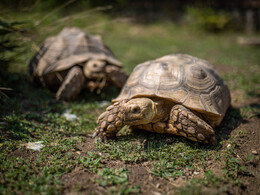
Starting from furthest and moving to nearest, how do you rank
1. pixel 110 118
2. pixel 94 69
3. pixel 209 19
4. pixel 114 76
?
pixel 209 19 → pixel 114 76 → pixel 94 69 → pixel 110 118

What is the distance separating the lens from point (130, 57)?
7082 mm

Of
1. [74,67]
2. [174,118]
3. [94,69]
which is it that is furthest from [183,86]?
[74,67]

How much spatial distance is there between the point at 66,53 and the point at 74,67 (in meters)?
0.47

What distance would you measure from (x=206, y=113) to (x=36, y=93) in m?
3.14

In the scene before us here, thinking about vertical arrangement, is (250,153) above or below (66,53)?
below

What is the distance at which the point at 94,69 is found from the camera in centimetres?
411

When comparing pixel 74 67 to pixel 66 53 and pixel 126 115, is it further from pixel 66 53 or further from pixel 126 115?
pixel 126 115

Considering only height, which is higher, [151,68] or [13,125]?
[151,68]

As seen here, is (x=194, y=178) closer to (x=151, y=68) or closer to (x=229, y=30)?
(x=151, y=68)

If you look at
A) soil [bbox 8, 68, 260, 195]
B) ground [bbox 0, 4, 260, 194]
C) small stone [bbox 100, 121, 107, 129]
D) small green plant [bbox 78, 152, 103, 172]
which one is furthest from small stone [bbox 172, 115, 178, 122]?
small green plant [bbox 78, 152, 103, 172]

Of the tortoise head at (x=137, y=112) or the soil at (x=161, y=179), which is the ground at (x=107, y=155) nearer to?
the soil at (x=161, y=179)

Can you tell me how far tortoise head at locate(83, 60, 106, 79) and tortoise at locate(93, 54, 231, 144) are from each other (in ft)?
3.95

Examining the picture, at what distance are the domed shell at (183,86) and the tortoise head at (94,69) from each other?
1150mm

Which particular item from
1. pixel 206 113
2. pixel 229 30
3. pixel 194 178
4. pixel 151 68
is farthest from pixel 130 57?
pixel 229 30
